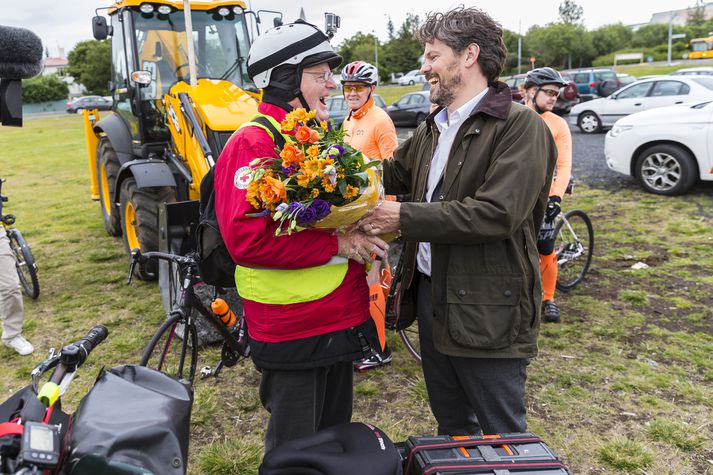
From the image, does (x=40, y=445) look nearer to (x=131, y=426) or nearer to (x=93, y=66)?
(x=131, y=426)

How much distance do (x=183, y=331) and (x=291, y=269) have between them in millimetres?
1961

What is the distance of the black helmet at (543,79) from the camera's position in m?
4.95

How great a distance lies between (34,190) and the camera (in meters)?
12.9

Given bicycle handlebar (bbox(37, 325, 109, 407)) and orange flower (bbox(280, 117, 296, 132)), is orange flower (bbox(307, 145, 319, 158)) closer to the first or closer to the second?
orange flower (bbox(280, 117, 296, 132))

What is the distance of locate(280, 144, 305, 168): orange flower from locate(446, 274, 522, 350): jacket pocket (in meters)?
0.81

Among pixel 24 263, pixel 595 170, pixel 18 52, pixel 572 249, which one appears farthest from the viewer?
pixel 595 170

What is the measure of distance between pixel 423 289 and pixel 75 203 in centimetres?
1022

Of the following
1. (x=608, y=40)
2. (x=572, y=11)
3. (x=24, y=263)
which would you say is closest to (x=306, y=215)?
(x=24, y=263)

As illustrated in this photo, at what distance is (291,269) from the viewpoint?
2.17 meters

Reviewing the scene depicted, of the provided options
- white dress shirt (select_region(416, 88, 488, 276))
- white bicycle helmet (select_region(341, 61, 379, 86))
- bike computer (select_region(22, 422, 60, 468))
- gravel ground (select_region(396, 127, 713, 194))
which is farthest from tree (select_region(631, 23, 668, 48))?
bike computer (select_region(22, 422, 60, 468))

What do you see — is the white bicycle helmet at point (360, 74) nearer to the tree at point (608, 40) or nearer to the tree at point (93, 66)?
the tree at point (93, 66)

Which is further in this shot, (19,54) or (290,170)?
(290,170)

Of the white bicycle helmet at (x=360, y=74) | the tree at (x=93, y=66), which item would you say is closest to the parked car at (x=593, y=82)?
the white bicycle helmet at (x=360, y=74)

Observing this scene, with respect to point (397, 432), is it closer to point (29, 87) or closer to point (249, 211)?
point (249, 211)
